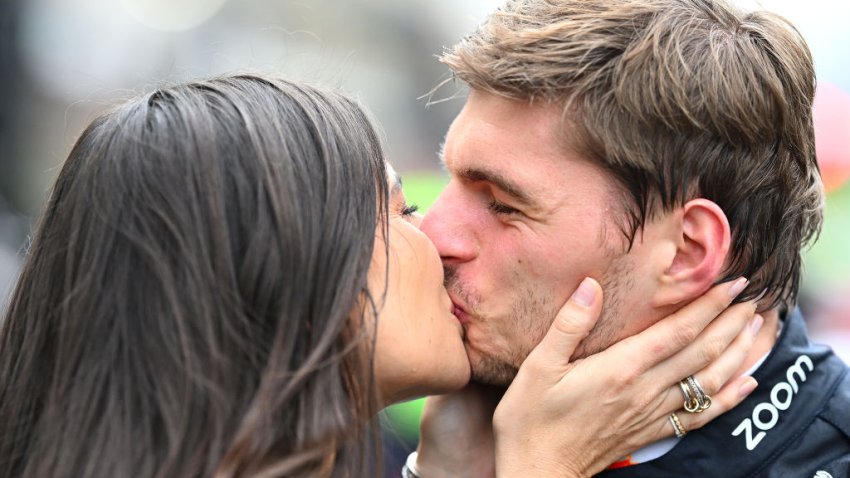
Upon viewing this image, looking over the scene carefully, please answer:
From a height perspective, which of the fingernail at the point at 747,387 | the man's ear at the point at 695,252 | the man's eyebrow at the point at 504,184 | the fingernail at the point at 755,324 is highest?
the man's eyebrow at the point at 504,184

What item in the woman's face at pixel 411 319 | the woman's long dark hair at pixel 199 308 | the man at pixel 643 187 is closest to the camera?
the woman's long dark hair at pixel 199 308

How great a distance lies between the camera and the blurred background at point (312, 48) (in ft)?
19.6

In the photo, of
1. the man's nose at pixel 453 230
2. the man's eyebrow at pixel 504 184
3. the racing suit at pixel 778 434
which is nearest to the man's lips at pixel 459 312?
the man's nose at pixel 453 230

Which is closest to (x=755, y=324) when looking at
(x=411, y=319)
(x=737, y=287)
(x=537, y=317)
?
(x=737, y=287)

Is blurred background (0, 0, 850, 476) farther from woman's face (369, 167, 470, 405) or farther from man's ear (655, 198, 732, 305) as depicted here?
man's ear (655, 198, 732, 305)

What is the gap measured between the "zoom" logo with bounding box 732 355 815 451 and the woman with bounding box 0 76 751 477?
1.02m

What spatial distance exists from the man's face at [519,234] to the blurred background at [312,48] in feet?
7.58

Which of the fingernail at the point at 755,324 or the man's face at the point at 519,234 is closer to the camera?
the man's face at the point at 519,234

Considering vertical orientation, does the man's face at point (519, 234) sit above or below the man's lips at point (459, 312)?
above

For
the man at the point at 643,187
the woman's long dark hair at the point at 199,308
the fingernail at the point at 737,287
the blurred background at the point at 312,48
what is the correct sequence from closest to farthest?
the woman's long dark hair at the point at 199,308
the man at the point at 643,187
the fingernail at the point at 737,287
the blurred background at the point at 312,48

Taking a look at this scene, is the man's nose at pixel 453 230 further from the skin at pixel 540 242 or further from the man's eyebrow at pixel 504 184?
the man's eyebrow at pixel 504 184

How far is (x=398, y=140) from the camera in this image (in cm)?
753

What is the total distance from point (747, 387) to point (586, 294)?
51cm

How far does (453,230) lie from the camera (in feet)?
8.50
